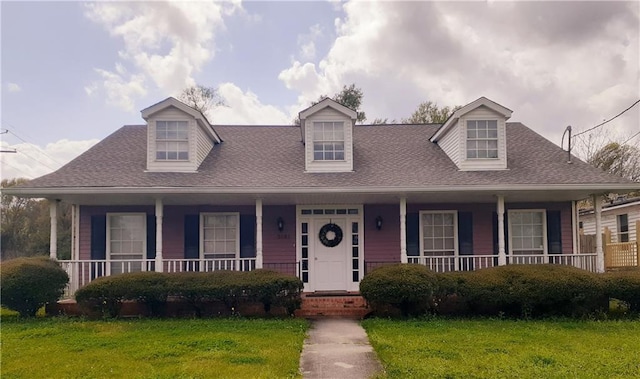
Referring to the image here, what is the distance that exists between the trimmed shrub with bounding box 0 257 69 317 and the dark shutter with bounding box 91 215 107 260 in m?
1.81

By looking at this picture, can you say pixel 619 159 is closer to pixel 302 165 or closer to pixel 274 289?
pixel 302 165

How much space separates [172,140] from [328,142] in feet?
13.3

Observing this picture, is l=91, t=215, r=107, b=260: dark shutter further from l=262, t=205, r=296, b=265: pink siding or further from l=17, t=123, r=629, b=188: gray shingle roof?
l=262, t=205, r=296, b=265: pink siding

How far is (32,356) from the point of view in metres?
7.27

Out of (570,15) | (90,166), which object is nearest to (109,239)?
(90,166)

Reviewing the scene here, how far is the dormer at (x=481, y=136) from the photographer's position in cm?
1298

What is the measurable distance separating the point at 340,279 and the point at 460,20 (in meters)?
8.13

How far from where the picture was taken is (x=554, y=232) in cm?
1321

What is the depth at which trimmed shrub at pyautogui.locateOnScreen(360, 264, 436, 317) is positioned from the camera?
9.96 m

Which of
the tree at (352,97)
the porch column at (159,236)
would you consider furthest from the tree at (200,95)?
the porch column at (159,236)

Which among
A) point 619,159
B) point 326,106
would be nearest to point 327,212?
point 326,106

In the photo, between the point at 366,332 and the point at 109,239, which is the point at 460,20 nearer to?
the point at 366,332

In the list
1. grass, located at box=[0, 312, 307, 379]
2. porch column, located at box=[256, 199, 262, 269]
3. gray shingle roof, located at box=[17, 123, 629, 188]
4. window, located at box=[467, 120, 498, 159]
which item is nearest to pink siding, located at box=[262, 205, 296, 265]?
gray shingle roof, located at box=[17, 123, 629, 188]

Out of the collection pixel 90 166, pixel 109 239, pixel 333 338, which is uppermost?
pixel 90 166
